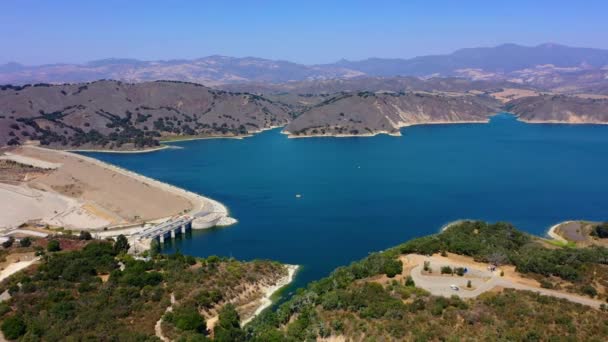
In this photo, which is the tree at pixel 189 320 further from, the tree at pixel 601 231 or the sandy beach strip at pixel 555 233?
the tree at pixel 601 231

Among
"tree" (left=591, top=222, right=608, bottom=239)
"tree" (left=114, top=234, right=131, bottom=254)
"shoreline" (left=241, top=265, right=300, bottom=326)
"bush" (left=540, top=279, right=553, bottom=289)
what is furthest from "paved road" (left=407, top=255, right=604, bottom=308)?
"tree" (left=114, top=234, right=131, bottom=254)

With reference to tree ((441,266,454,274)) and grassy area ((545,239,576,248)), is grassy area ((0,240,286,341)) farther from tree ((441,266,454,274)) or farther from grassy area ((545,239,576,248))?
grassy area ((545,239,576,248))

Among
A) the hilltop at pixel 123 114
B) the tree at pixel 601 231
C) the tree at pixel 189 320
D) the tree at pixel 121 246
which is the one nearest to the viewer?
the tree at pixel 189 320

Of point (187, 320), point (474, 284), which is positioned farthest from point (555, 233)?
point (187, 320)

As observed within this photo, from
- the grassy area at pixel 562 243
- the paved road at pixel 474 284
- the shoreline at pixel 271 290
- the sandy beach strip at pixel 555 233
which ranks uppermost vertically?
the paved road at pixel 474 284

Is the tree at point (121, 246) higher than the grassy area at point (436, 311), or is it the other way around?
the grassy area at point (436, 311)

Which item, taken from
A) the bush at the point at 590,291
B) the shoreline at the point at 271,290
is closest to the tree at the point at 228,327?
the shoreline at the point at 271,290

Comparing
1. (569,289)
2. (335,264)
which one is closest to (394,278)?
(569,289)
